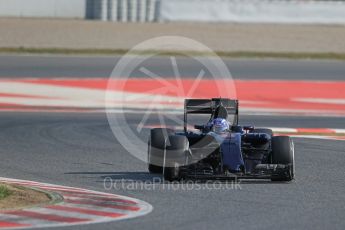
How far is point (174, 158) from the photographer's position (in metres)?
12.4

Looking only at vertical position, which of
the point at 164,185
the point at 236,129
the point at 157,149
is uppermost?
the point at 236,129

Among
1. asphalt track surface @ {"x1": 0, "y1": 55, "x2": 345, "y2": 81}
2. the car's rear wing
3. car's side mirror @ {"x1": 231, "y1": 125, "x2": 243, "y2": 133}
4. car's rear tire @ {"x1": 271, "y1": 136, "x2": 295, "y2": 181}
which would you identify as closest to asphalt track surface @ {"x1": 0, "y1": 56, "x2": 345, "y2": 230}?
car's rear tire @ {"x1": 271, "y1": 136, "x2": 295, "y2": 181}

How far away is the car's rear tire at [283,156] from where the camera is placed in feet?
40.7

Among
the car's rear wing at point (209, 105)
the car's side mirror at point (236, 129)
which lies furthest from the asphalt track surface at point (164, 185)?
the car's rear wing at point (209, 105)

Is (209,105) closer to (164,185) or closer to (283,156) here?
(283,156)

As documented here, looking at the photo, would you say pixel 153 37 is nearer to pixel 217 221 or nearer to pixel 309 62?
pixel 309 62

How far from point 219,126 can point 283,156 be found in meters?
0.94

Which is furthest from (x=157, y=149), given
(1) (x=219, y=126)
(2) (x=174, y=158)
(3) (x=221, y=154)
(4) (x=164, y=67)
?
(4) (x=164, y=67)

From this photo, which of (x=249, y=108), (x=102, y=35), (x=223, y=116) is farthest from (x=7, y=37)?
(x=223, y=116)

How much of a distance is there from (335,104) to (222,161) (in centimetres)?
1138
